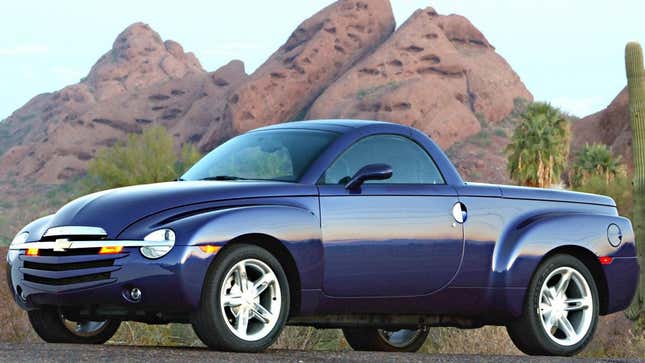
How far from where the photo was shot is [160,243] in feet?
22.8

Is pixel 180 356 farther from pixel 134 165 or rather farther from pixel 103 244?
pixel 134 165

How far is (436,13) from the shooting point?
13175 cm

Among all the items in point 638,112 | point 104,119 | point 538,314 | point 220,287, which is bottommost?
point 538,314

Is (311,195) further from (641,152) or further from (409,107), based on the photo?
(409,107)

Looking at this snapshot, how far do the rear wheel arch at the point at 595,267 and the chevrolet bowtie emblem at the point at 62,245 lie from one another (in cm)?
394

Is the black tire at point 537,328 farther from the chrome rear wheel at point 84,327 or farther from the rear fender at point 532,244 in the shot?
the chrome rear wheel at point 84,327

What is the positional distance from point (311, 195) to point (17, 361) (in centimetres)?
230

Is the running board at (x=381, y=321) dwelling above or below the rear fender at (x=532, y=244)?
below

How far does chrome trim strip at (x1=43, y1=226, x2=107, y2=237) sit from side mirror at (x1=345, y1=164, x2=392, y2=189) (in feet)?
5.67

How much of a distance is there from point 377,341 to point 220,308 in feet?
10.3

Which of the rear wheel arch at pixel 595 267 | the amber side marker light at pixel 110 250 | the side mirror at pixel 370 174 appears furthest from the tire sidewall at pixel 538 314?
the amber side marker light at pixel 110 250

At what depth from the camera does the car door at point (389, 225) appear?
771 centimetres

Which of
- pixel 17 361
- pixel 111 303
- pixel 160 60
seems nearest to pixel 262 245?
pixel 111 303

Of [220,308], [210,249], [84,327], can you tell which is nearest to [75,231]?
[210,249]
